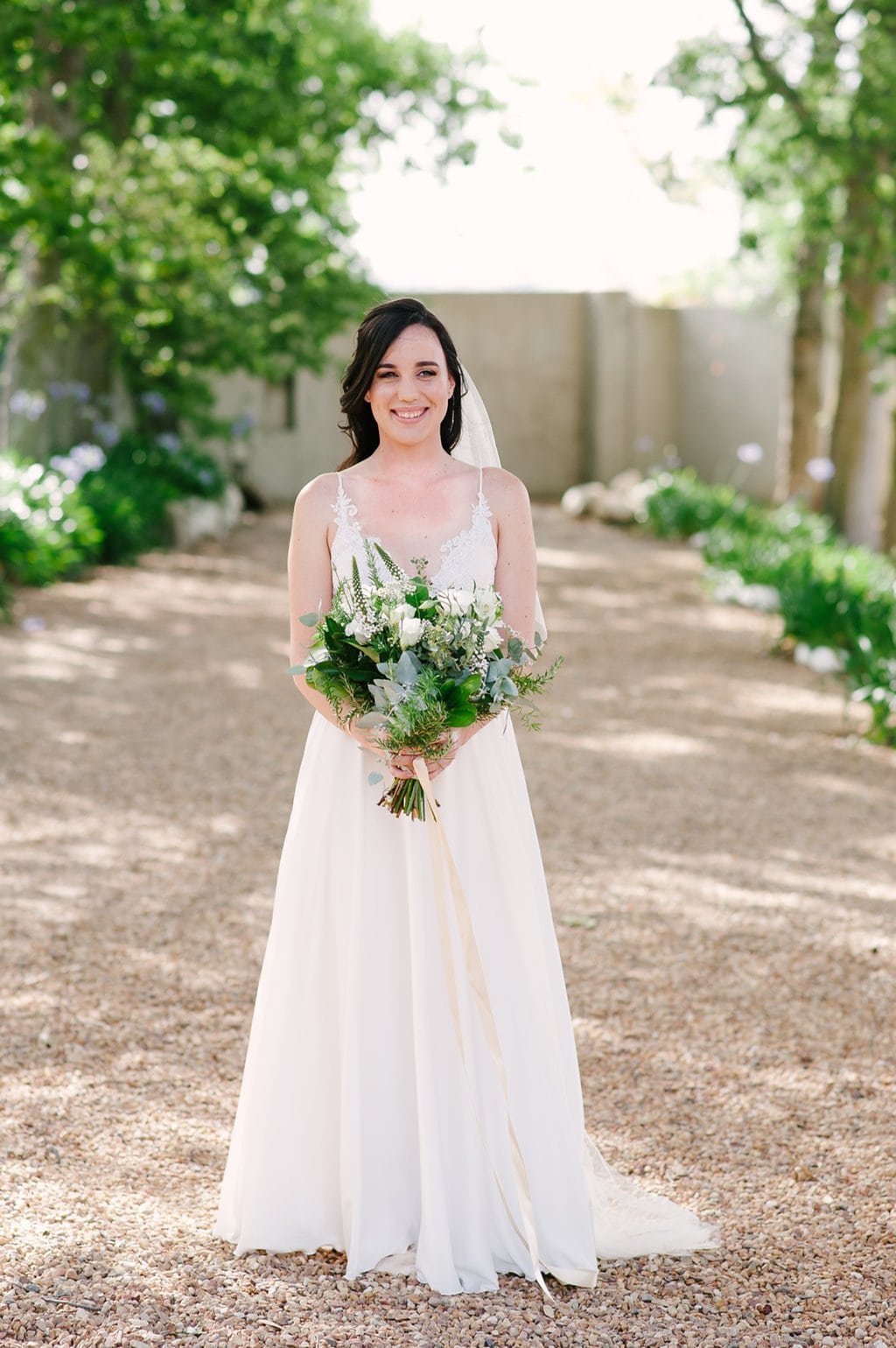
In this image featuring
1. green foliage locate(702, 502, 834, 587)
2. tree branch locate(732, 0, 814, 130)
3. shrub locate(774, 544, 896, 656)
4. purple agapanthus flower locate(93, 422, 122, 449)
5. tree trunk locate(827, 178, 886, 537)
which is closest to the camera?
shrub locate(774, 544, 896, 656)

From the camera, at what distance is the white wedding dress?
2.77 m

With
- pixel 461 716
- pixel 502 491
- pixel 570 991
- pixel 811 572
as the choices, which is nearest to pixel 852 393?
pixel 811 572

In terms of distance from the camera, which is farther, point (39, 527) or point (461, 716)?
point (39, 527)

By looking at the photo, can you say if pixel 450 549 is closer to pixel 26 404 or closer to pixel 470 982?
pixel 470 982

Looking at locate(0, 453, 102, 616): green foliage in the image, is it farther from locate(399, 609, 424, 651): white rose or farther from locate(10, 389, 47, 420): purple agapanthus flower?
locate(399, 609, 424, 651): white rose

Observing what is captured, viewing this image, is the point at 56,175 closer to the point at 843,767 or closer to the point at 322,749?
the point at 843,767

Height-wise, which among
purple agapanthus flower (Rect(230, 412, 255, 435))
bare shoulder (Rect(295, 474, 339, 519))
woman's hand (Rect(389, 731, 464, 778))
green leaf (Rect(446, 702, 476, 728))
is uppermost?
bare shoulder (Rect(295, 474, 339, 519))

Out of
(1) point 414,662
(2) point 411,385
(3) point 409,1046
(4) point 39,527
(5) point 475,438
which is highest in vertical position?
(2) point 411,385

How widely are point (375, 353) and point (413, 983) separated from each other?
1.24 metres

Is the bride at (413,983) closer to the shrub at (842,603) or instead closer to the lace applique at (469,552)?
the lace applique at (469,552)

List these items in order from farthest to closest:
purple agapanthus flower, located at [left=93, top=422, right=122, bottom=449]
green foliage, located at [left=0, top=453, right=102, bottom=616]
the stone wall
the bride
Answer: the stone wall → purple agapanthus flower, located at [left=93, top=422, right=122, bottom=449] → green foliage, located at [left=0, top=453, right=102, bottom=616] → the bride

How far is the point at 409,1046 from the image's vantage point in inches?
111

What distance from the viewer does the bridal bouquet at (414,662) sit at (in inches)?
99.0

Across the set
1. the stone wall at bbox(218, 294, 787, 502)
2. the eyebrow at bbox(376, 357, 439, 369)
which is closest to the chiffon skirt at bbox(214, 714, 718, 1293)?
the eyebrow at bbox(376, 357, 439, 369)
